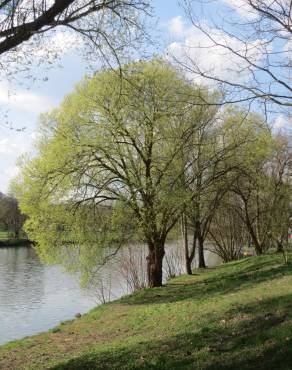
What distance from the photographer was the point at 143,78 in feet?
61.0

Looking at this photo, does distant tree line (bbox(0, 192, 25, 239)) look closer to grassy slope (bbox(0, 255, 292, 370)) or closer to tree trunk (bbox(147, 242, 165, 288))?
tree trunk (bbox(147, 242, 165, 288))

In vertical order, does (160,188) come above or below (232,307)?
above

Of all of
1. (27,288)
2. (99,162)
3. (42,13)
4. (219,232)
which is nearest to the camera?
(42,13)

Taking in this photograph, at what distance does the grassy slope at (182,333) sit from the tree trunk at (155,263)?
2.02 m

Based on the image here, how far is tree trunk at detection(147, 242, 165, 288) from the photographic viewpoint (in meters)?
20.7

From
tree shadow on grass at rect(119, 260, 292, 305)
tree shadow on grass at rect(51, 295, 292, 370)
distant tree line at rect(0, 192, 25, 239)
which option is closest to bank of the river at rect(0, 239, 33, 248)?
distant tree line at rect(0, 192, 25, 239)

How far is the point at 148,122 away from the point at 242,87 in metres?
11.3

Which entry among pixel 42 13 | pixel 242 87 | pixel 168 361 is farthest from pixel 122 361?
pixel 42 13

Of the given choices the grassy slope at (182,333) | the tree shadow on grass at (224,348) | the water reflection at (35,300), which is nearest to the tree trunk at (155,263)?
the grassy slope at (182,333)

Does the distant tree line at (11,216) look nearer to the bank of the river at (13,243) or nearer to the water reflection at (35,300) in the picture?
the bank of the river at (13,243)

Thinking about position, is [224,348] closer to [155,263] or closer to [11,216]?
[155,263]

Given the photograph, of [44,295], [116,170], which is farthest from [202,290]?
[44,295]

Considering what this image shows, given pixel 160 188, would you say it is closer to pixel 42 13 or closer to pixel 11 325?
pixel 11 325

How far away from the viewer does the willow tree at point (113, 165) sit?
62.8ft
